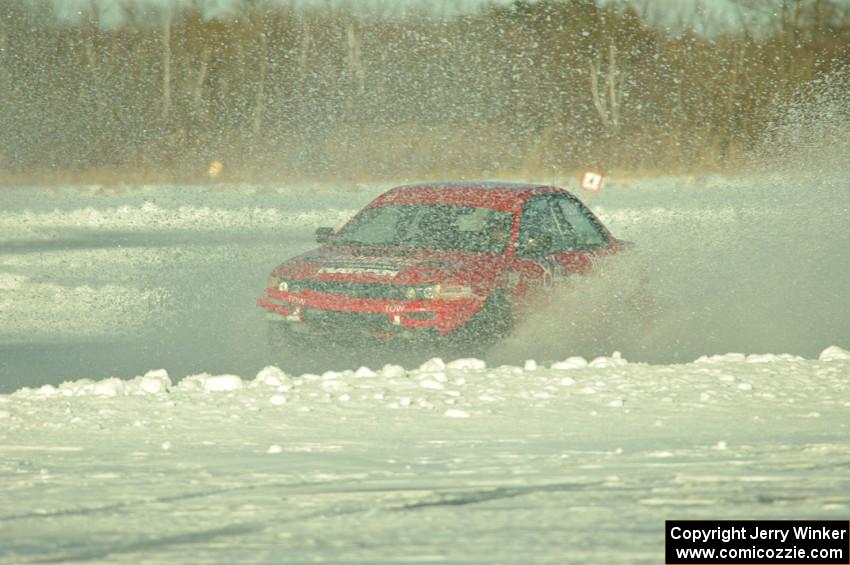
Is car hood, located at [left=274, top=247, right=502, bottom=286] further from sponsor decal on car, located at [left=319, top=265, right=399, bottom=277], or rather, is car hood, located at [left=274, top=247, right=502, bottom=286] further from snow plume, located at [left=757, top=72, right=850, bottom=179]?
snow plume, located at [left=757, top=72, right=850, bottom=179]

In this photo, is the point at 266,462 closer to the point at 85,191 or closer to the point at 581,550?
the point at 581,550

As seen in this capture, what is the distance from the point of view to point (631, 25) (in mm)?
55125

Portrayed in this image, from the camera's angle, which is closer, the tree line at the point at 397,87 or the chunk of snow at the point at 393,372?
the chunk of snow at the point at 393,372

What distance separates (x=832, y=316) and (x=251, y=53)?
139 ft

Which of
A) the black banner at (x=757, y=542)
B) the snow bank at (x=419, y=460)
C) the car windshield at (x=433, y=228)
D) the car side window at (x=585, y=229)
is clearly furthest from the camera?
the car side window at (x=585, y=229)

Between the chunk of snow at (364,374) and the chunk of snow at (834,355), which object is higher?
the chunk of snow at (364,374)

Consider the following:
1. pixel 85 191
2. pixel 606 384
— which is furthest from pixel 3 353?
pixel 85 191

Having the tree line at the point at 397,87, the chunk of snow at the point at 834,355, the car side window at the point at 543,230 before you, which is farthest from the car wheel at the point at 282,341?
the tree line at the point at 397,87

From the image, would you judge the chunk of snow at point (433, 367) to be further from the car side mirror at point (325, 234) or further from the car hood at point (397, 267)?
the car side mirror at point (325, 234)

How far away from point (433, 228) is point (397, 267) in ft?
2.76

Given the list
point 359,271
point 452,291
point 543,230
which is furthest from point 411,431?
point 543,230

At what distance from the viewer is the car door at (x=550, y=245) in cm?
992

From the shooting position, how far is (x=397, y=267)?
9.63 meters

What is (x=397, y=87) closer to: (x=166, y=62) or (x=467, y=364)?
(x=166, y=62)
